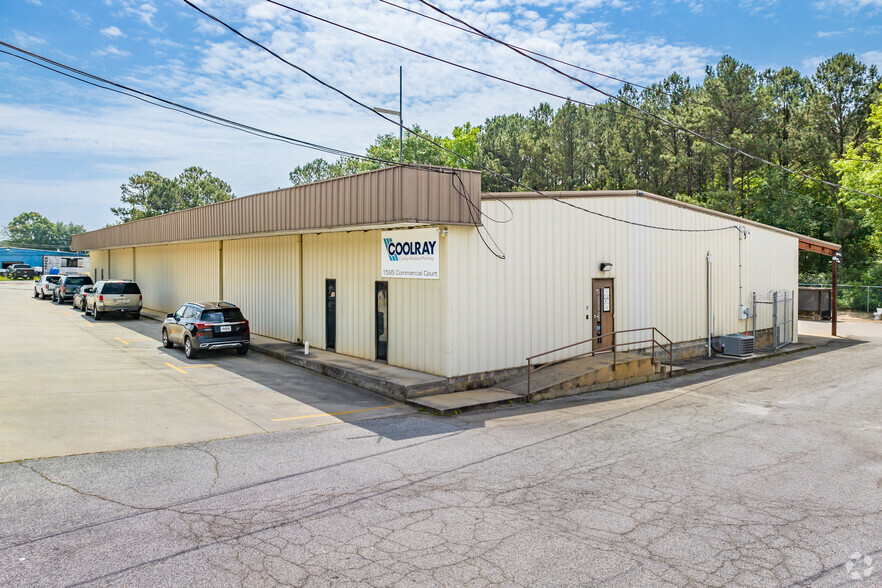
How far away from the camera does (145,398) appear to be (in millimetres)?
11500

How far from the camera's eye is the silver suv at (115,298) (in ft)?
88.9

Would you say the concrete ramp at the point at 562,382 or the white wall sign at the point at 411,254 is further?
the white wall sign at the point at 411,254

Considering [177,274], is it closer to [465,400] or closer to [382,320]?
[382,320]

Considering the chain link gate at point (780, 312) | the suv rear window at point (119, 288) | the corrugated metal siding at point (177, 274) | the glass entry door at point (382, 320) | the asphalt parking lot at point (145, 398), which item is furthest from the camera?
the suv rear window at point (119, 288)

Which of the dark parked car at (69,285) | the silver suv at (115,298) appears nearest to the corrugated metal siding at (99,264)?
the dark parked car at (69,285)

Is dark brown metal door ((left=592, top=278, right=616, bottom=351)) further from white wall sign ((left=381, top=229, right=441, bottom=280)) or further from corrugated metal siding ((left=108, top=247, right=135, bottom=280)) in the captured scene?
corrugated metal siding ((left=108, top=247, right=135, bottom=280))

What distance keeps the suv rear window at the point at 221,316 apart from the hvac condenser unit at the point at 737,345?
50.7 ft

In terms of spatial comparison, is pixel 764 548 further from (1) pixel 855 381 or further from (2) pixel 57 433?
(1) pixel 855 381

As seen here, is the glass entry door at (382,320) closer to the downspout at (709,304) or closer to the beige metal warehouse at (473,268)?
the beige metal warehouse at (473,268)

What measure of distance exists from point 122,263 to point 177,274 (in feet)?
43.4

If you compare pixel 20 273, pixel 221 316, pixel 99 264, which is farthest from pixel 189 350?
pixel 20 273

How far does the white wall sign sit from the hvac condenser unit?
11624 millimetres

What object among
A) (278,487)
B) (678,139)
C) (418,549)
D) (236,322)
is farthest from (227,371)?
(678,139)

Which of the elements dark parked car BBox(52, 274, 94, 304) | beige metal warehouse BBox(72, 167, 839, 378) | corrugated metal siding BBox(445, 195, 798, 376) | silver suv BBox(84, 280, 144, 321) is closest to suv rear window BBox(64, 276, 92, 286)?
dark parked car BBox(52, 274, 94, 304)
